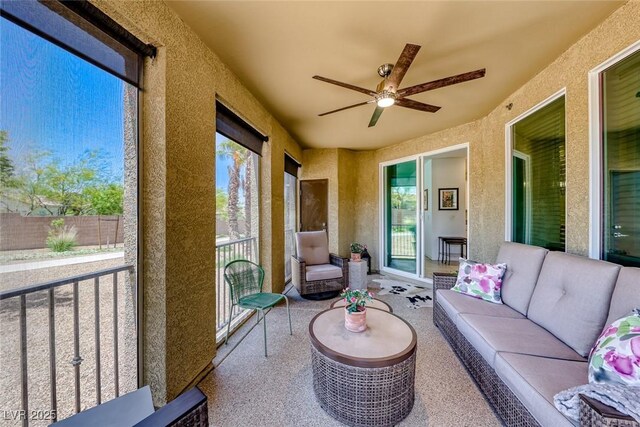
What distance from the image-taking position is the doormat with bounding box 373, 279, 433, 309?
11.2ft

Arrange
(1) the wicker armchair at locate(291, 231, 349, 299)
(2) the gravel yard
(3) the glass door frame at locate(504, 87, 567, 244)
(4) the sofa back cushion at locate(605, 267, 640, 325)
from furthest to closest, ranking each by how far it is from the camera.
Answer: (1) the wicker armchair at locate(291, 231, 349, 299) < (3) the glass door frame at locate(504, 87, 567, 244) < (4) the sofa back cushion at locate(605, 267, 640, 325) < (2) the gravel yard

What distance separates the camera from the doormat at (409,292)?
3.42 metres

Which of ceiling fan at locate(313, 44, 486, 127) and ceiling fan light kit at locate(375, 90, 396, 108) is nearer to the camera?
ceiling fan at locate(313, 44, 486, 127)

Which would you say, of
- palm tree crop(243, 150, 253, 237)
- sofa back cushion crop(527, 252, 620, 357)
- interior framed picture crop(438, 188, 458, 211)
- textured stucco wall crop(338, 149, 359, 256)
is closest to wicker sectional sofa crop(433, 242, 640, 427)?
sofa back cushion crop(527, 252, 620, 357)

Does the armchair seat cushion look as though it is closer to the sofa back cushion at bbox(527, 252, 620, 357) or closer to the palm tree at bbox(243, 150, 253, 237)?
the palm tree at bbox(243, 150, 253, 237)

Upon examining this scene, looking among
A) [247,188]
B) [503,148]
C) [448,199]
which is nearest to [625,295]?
[503,148]

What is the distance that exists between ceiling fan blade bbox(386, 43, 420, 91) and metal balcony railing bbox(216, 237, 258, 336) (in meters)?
2.30

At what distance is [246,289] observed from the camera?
8.32 feet

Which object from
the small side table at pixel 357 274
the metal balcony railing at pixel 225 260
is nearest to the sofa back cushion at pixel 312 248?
the small side table at pixel 357 274

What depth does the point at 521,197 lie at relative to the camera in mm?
2867

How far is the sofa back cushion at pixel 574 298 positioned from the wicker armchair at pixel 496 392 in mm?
536

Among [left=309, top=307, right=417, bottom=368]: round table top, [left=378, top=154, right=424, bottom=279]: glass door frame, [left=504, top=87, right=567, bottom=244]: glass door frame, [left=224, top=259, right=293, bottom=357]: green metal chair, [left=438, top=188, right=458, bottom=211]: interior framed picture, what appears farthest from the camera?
[left=438, top=188, right=458, bottom=211]: interior framed picture

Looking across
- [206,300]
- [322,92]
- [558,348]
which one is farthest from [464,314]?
[322,92]

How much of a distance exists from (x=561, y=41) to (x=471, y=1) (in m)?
→ 1.09
